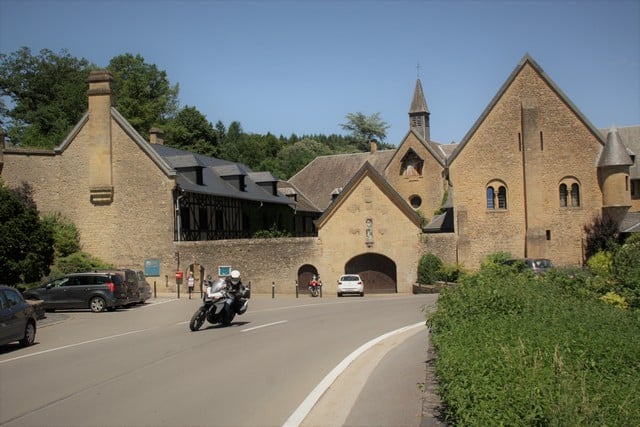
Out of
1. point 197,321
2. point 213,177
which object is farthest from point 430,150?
point 197,321

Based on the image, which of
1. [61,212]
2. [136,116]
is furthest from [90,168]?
[136,116]

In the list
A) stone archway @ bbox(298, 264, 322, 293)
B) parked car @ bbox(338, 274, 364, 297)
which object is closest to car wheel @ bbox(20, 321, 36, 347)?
parked car @ bbox(338, 274, 364, 297)

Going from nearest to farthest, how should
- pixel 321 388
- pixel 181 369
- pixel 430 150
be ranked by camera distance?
pixel 321 388, pixel 181 369, pixel 430 150

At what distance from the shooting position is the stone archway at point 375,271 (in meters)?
38.8

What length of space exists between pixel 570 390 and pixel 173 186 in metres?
33.5

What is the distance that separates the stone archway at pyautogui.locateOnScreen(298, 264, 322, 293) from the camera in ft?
127

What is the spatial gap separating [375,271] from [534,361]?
106ft

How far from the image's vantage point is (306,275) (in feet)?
128

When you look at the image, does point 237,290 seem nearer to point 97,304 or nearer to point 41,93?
point 97,304

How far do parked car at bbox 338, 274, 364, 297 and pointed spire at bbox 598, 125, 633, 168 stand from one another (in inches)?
631

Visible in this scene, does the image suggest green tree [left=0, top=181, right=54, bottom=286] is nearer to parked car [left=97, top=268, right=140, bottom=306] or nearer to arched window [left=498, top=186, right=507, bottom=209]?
parked car [left=97, top=268, right=140, bottom=306]

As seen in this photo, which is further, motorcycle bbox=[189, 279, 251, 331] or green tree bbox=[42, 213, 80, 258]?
green tree bbox=[42, 213, 80, 258]

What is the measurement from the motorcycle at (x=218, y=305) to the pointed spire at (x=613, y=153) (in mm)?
27594

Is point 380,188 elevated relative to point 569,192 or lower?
elevated
